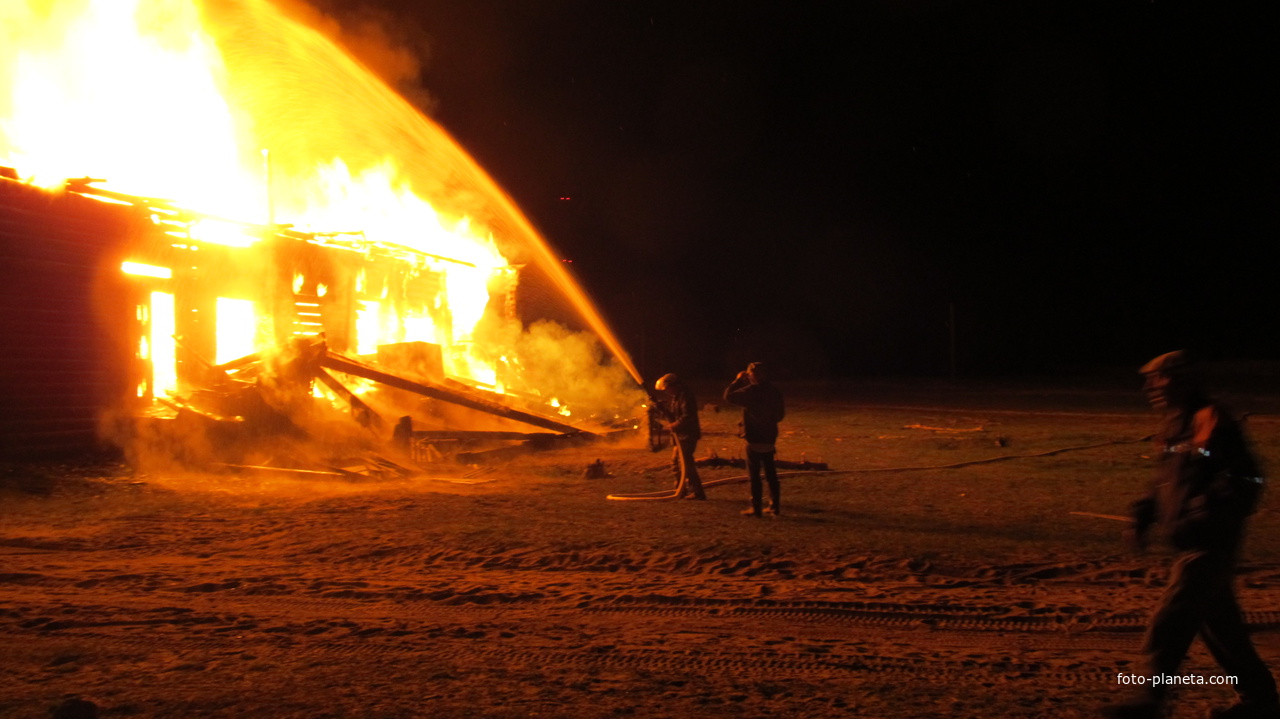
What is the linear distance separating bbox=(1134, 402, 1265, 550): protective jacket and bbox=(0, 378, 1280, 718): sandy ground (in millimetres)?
1035

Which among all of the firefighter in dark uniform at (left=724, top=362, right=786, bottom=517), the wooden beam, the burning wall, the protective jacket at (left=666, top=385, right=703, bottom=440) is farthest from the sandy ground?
the burning wall

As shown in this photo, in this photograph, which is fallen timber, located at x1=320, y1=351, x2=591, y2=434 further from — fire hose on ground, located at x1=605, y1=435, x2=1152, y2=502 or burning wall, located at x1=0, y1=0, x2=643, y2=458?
fire hose on ground, located at x1=605, y1=435, x2=1152, y2=502

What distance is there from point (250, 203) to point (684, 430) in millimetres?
14841

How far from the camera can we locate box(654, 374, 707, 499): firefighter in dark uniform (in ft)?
36.0

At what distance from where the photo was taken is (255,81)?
21.7 meters

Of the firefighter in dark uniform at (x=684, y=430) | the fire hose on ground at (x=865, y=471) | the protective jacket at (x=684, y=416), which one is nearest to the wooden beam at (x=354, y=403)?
the fire hose on ground at (x=865, y=471)

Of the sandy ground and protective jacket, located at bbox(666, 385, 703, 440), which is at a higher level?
protective jacket, located at bbox(666, 385, 703, 440)

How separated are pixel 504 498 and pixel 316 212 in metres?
14.6

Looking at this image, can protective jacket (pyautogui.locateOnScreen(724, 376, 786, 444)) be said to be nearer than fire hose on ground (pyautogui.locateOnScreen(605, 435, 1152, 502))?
Yes

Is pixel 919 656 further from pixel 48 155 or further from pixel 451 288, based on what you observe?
pixel 451 288

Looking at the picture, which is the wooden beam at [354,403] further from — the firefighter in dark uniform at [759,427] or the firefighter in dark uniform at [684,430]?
the firefighter in dark uniform at [759,427]

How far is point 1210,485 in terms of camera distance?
387 cm

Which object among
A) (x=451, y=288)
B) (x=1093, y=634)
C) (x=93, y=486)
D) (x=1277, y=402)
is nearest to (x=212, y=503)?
(x=93, y=486)

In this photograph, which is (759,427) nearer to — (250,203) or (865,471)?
(865,471)
